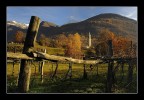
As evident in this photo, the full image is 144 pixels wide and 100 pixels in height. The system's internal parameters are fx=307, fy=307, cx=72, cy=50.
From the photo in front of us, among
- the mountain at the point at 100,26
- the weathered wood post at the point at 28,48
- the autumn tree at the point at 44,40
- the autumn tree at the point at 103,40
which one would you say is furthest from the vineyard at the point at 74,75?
the mountain at the point at 100,26

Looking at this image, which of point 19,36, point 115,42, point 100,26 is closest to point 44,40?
point 19,36

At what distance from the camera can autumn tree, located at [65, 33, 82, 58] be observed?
8.47 m

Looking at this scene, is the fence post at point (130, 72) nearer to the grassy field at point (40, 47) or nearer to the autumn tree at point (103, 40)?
the autumn tree at point (103, 40)

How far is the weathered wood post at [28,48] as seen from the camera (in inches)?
289

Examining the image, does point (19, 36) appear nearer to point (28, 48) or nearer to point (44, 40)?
point (44, 40)

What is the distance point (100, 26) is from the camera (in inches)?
341

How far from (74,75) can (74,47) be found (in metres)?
0.79

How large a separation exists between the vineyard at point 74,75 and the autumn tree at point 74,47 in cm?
22

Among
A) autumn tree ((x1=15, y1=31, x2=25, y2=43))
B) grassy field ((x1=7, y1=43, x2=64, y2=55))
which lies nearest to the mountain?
grassy field ((x1=7, y1=43, x2=64, y2=55))

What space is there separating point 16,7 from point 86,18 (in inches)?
76.7
